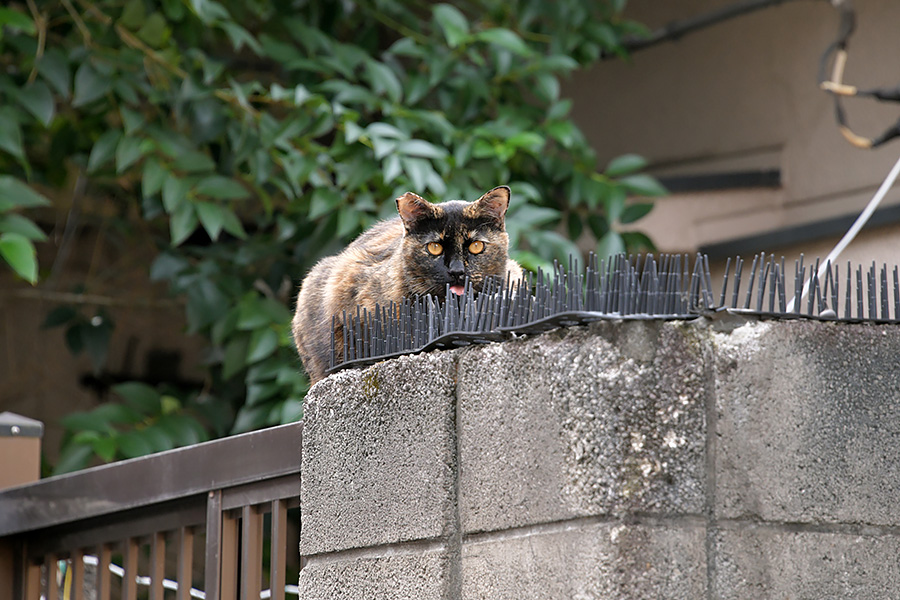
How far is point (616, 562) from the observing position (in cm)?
123

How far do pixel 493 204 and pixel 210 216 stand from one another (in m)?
1.38

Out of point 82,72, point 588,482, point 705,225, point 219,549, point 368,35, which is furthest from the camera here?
point 705,225

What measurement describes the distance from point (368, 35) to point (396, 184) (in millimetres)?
954

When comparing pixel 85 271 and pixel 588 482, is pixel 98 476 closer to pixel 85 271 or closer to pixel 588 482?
pixel 588 482

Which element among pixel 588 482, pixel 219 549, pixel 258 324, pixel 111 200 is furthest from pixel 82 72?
pixel 588 482

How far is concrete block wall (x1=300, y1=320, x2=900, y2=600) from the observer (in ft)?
4.06

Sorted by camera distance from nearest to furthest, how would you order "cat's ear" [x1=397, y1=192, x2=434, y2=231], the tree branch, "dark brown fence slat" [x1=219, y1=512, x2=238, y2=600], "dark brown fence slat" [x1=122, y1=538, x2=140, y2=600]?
1. "dark brown fence slat" [x1=219, y1=512, x2=238, y2=600]
2. "cat's ear" [x1=397, y1=192, x2=434, y2=231]
3. "dark brown fence slat" [x1=122, y1=538, x2=140, y2=600]
4. the tree branch

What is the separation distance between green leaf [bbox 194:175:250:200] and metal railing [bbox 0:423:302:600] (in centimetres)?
112

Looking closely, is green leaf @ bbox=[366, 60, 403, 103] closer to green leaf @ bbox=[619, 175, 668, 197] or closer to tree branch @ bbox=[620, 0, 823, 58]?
green leaf @ bbox=[619, 175, 668, 197]

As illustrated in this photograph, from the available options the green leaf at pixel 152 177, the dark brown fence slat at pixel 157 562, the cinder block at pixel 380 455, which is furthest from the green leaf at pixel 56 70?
the cinder block at pixel 380 455

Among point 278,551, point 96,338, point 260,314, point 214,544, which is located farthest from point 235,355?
point 278,551

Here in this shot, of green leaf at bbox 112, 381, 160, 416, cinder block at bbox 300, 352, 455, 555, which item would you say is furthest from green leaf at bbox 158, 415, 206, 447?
cinder block at bbox 300, 352, 455, 555

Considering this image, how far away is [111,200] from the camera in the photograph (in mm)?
5016

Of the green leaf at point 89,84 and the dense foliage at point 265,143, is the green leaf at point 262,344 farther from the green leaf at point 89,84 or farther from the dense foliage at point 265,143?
the green leaf at point 89,84
